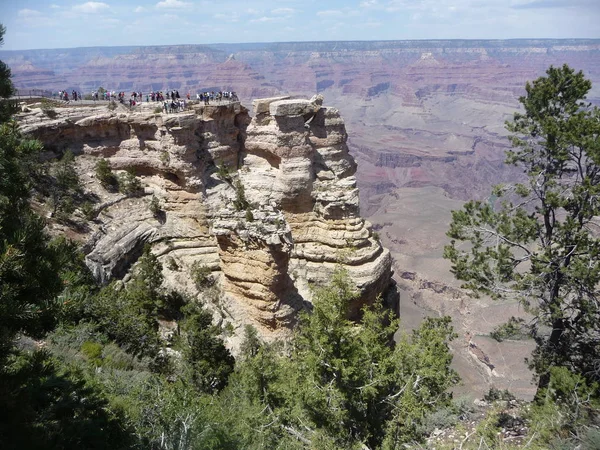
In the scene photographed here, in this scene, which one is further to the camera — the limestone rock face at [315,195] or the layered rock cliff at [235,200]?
the limestone rock face at [315,195]

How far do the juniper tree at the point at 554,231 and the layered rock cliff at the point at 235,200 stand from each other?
605cm

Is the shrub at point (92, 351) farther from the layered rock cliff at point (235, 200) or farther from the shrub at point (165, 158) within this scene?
the shrub at point (165, 158)

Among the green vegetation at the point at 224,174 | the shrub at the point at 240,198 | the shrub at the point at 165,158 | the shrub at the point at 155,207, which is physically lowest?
the shrub at the point at 155,207

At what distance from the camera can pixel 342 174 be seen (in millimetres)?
23453

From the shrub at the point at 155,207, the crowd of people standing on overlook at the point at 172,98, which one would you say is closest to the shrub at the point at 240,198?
the shrub at the point at 155,207

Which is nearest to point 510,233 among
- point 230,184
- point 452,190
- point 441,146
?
point 230,184

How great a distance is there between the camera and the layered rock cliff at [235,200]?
18500 mm

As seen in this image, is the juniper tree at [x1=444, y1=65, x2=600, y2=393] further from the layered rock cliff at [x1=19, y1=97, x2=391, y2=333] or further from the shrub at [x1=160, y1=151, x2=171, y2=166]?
the shrub at [x1=160, y1=151, x2=171, y2=166]

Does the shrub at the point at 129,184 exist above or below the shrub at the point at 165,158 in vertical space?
below

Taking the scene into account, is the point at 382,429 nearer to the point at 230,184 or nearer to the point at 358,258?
the point at 358,258

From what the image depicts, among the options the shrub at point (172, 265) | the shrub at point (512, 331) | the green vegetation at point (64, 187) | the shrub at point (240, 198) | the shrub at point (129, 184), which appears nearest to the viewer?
the shrub at point (512, 331)

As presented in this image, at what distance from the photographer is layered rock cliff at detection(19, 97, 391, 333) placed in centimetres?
1850

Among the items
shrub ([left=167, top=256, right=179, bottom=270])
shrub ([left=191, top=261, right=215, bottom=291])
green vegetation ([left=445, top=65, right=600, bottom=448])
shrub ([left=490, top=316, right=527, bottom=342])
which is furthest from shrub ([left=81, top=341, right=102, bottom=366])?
shrub ([left=490, top=316, right=527, bottom=342])

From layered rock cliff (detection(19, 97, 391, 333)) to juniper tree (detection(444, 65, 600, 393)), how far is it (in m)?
6.05
